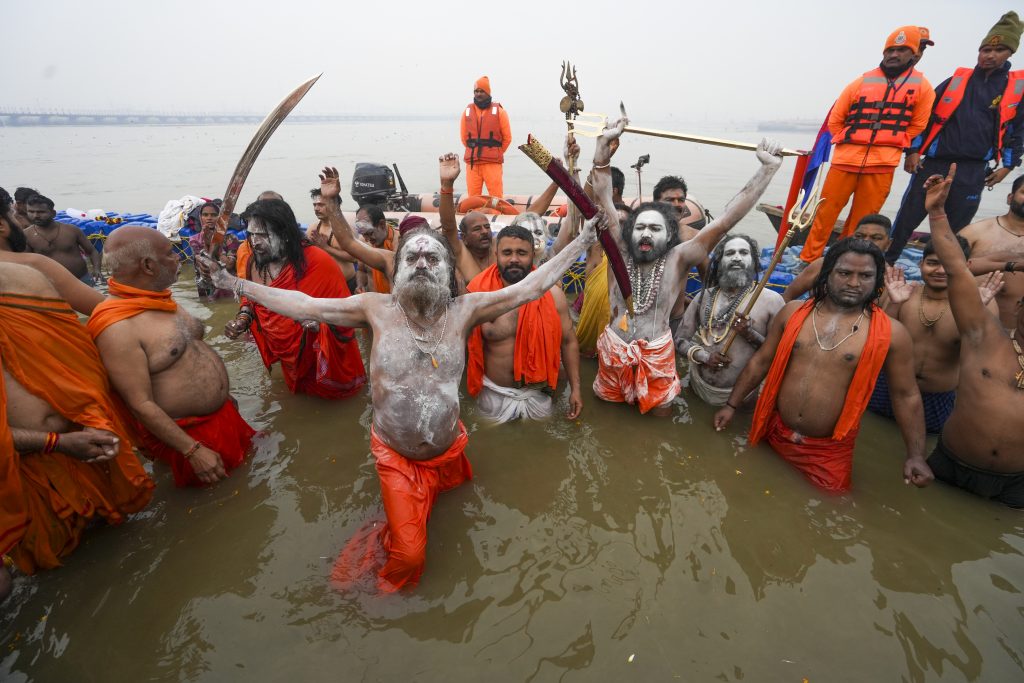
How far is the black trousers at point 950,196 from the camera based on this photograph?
20.0ft

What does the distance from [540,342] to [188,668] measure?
3.09 metres

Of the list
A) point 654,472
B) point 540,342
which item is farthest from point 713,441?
point 540,342

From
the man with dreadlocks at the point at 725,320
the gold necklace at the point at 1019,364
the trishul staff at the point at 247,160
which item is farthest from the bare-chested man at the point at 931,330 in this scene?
the trishul staff at the point at 247,160

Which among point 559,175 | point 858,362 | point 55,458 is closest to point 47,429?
point 55,458

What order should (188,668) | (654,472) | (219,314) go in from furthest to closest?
(219,314), (654,472), (188,668)

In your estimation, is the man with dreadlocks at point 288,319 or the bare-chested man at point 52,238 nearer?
the man with dreadlocks at point 288,319

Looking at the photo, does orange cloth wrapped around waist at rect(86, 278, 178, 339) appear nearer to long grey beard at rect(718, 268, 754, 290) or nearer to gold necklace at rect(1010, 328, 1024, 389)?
long grey beard at rect(718, 268, 754, 290)

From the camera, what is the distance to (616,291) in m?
4.37

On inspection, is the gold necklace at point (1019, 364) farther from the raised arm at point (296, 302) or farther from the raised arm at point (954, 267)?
the raised arm at point (296, 302)

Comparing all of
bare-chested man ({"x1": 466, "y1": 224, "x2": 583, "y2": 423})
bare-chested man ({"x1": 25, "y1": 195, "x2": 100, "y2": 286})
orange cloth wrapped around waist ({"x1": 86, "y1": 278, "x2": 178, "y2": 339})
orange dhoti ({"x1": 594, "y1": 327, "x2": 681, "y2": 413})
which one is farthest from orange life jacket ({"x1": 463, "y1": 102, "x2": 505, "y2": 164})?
orange cloth wrapped around waist ({"x1": 86, "y1": 278, "x2": 178, "y2": 339})

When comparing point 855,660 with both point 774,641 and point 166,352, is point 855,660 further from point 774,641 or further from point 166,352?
point 166,352

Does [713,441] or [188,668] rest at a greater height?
[713,441]

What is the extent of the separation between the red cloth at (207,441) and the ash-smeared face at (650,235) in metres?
3.60

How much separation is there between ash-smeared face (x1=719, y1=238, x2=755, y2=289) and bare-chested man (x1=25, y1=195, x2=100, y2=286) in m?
8.32
